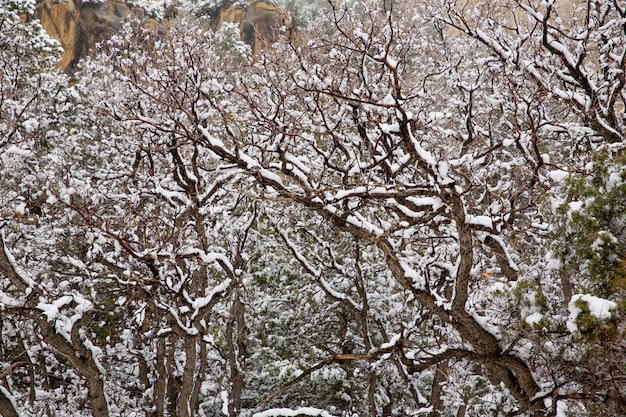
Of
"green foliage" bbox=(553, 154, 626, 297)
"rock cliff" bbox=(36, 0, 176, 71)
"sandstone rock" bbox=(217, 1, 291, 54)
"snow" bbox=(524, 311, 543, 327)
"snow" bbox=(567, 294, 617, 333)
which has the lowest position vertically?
"snow" bbox=(567, 294, 617, 333)

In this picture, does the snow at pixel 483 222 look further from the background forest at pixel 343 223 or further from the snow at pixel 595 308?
the snow at pixel 595 308

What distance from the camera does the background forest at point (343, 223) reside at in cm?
442

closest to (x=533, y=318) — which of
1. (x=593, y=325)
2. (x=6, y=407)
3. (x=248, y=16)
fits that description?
(x=593, y=325)

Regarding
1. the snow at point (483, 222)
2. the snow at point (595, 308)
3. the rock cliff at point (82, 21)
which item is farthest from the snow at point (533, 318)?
the rock cliff at point (82, 21)

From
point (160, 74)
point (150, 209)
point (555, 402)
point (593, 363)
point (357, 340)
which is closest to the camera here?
point (593, 363)

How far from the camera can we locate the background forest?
442 cm

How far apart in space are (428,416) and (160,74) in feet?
27.0

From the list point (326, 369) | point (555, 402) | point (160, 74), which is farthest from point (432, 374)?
point (160, 74)

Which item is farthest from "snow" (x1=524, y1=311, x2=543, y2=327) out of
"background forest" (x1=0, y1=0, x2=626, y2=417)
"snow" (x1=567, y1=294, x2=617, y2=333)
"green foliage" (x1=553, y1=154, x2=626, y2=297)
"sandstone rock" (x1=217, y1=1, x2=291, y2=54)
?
"sandstone rock" (x1=217, y1=1, x2=291, y2=54)

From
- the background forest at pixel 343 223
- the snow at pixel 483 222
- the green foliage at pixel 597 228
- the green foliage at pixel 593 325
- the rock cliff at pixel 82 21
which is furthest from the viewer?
the rock cliff at pixel 82 21

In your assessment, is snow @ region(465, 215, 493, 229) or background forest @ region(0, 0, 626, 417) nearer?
background forest @ region(0, 0, 626, 417)

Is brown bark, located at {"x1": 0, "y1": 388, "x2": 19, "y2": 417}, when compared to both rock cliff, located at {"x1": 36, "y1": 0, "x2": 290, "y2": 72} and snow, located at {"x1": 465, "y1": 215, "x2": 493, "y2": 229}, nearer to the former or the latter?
snow, located at {"x1": 465, "y1": 215, "x2": 493, "y2": 229}

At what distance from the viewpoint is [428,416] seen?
9383mm

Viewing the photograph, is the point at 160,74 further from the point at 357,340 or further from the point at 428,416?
the point at 428,416
